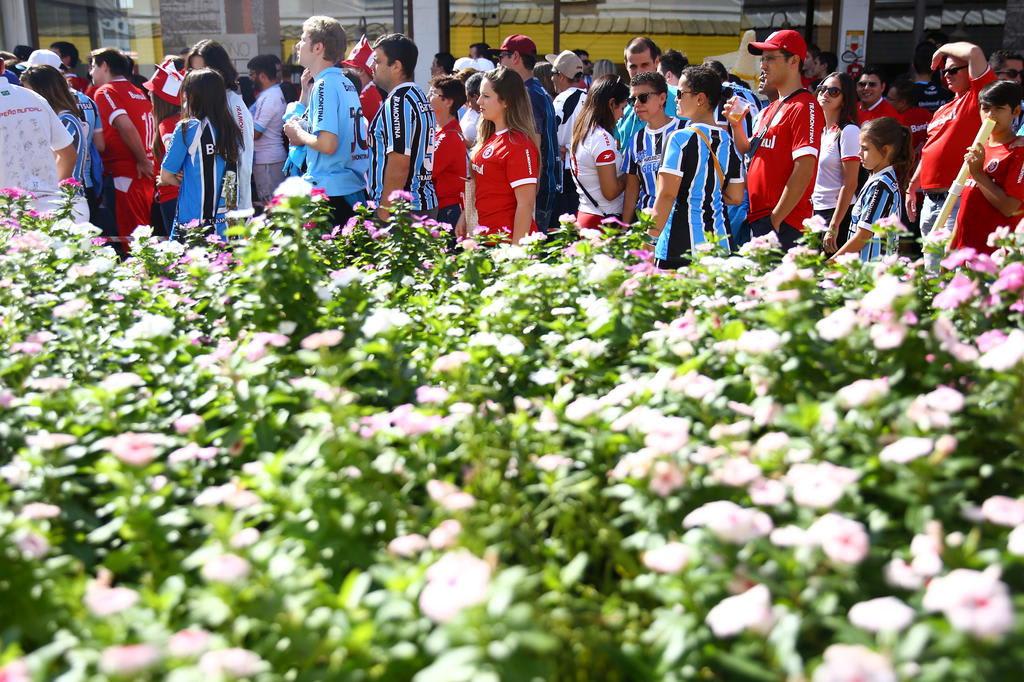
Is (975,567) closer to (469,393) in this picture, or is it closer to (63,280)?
(469,393)

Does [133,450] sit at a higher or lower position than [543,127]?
lower

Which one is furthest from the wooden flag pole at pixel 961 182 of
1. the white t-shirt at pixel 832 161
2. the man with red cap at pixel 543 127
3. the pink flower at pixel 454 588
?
the pink flower at pixel 454 588

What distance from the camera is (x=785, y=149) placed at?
6.11 metres

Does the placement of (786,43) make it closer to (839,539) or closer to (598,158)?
(598,158)

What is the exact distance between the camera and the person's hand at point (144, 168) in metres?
7.92

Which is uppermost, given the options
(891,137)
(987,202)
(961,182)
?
(891,137)

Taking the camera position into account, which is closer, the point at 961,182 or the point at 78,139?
the point at 961,182

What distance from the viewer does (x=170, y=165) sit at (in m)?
5.96

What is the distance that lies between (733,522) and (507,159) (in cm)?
445

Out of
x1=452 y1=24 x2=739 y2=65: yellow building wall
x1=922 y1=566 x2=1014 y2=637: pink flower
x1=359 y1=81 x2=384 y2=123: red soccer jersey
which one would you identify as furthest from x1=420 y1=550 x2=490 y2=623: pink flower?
x1=452 y1=24 x2=739 y2=65: yellow building wall

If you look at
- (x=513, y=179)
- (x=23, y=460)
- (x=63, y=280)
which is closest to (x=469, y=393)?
(x=23, y=460)

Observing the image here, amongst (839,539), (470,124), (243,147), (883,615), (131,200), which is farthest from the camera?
(470,124)

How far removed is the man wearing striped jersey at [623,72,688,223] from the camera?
5.99m

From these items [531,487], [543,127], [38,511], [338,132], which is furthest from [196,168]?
[531,487]
